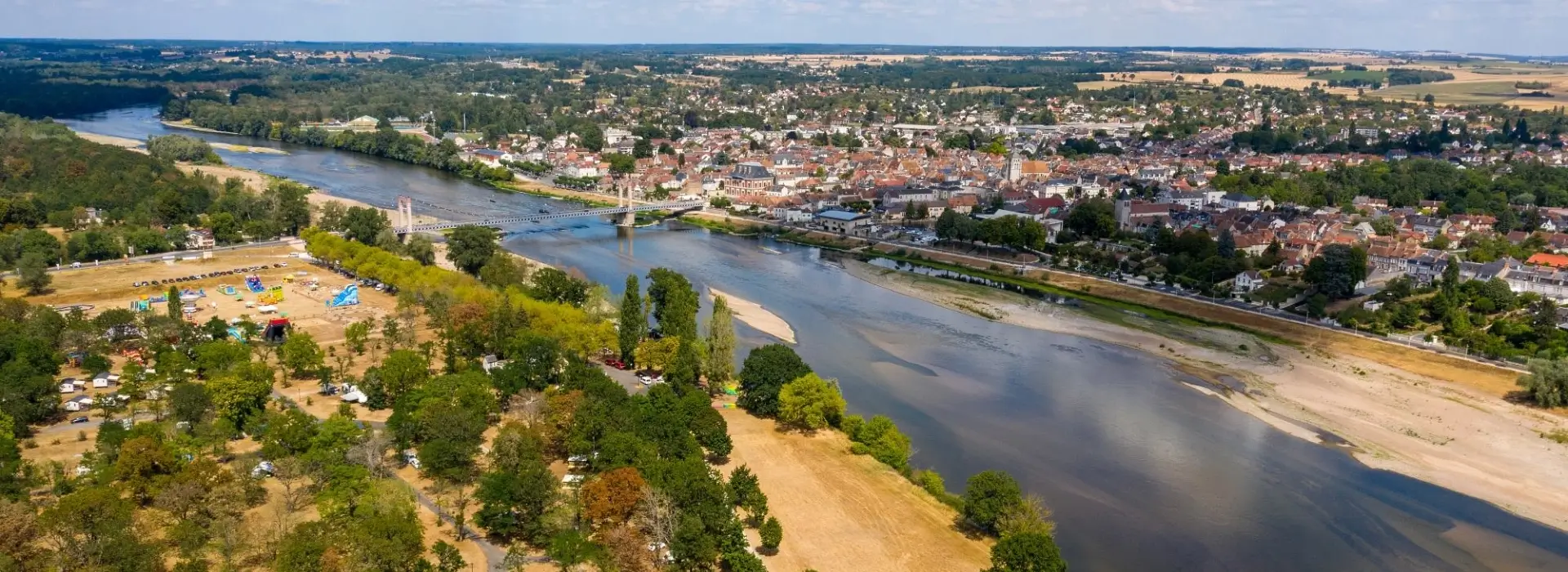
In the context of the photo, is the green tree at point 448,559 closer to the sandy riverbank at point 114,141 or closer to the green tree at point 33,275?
the green tree at point 33,275

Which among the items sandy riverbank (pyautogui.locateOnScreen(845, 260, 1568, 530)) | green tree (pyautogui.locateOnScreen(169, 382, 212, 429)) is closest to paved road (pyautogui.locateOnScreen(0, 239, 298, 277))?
green tree (pyautogui.locateOnScreen(169, 382, 212, 429))

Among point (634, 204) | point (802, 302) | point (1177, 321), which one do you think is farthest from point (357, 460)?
point (634, 204)

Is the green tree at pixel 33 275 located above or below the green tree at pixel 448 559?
→ above

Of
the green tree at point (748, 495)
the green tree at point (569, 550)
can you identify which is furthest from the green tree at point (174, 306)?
the green tree at point (748, 495)

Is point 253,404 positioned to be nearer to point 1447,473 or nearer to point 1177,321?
point 1447,473

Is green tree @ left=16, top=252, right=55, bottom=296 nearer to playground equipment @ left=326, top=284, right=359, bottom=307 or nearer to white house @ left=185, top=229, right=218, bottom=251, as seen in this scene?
white house @ left=185, top=229, right=218, bottom=251

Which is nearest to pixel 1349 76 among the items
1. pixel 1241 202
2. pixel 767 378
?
pixel 1241 202

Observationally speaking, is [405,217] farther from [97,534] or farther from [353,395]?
[97,534]
